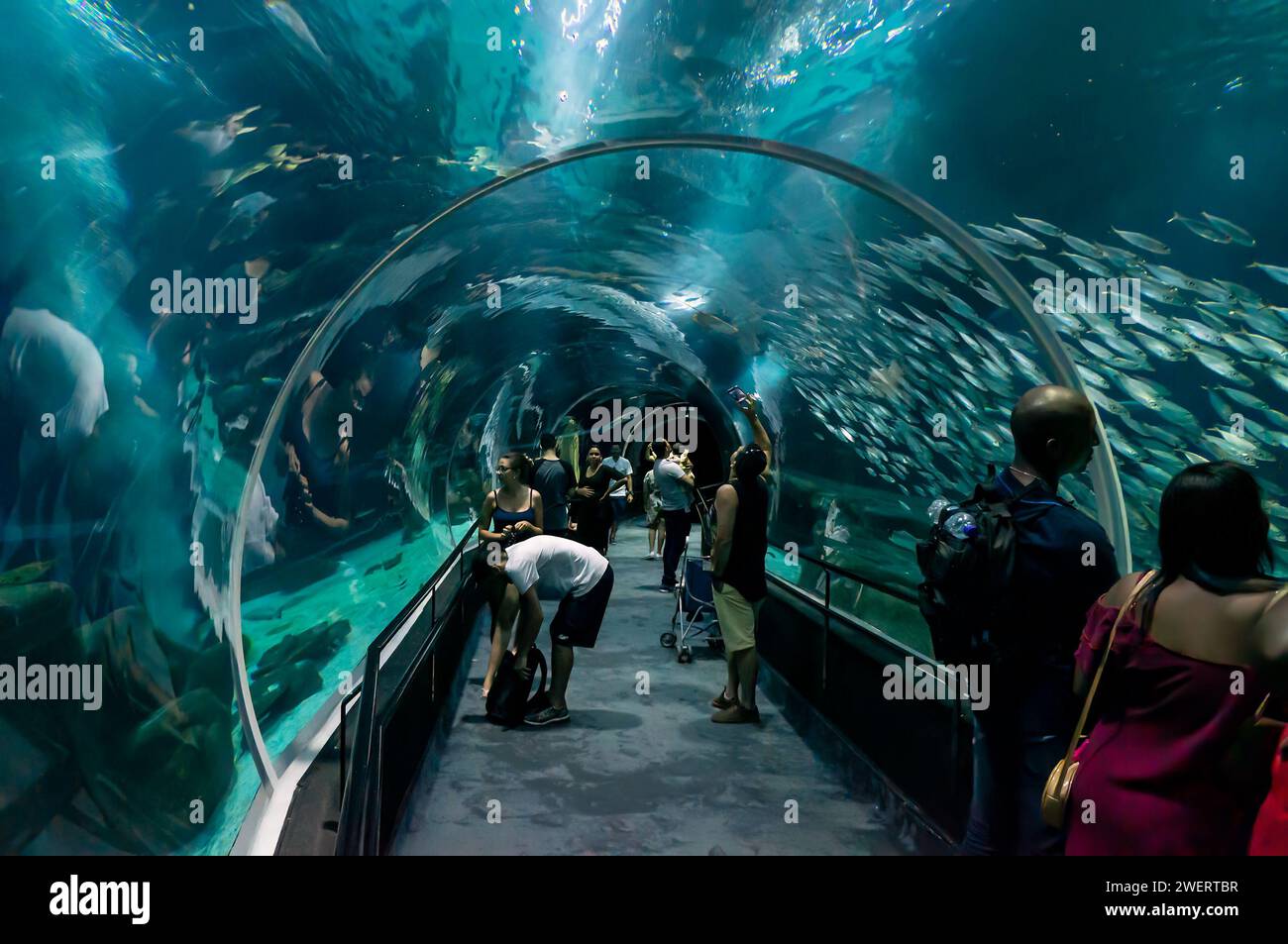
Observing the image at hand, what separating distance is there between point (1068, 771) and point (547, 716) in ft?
15.7

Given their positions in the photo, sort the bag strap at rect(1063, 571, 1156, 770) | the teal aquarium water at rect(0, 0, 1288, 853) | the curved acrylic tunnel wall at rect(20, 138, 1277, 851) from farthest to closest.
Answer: the curved acrylic tunnel wall at rect(20, 138, 1277, 851) → the teal aquarium water at rect(0, 0, 1288, 853) → the bag strap at rect(1063, 571, 1156, 770)

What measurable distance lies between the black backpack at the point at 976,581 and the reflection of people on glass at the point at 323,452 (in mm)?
5121

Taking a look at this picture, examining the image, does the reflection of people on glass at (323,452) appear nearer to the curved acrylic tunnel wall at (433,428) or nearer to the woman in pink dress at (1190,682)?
the curved acrylic tunnel wall at (433,428)

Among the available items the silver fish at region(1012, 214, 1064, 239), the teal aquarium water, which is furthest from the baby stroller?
the silver fish at region(1012, 214, 1064, 239)

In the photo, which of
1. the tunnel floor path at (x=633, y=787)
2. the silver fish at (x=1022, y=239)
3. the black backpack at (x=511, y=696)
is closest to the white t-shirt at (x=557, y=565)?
the black backpack at (x=511, y=696)

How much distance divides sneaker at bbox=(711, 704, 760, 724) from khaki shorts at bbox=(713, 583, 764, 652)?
594mm

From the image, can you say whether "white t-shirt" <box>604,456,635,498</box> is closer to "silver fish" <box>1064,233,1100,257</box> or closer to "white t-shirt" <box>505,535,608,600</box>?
"white t-shirt" <box>505,535,608,600</box>

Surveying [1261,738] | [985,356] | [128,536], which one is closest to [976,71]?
[985,356]

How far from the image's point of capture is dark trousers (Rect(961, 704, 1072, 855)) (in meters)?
2.50

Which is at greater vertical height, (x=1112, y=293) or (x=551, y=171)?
(x=551, y=171)

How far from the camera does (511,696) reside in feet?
21.1
